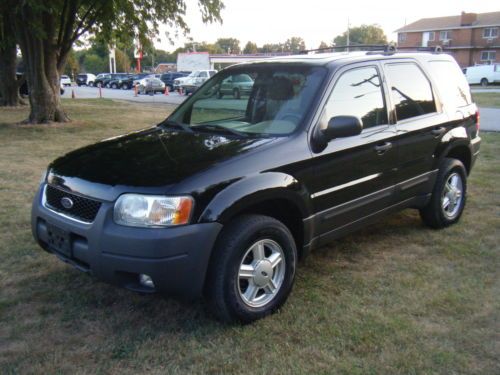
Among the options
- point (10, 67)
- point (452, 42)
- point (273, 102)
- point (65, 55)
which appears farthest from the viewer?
point (452, 42)

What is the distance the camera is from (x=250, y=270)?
11.5 ft

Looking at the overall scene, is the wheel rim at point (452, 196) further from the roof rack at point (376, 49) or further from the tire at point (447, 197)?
the roof rack at point (376, 49)

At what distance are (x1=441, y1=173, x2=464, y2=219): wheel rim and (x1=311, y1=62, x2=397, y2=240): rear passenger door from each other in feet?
3.73

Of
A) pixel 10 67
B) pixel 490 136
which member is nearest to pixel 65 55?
pixel 10 67

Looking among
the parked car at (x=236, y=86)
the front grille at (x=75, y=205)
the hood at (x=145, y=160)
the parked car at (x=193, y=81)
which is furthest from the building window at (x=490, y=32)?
the front grille at (x=75, y=205)

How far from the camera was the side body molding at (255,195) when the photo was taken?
3230 mm

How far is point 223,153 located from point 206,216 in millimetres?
536

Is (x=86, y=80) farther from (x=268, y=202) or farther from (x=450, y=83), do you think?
(x=268, y=202)

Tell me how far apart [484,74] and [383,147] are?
43643 mm

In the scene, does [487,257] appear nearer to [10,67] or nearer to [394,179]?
[394,179]

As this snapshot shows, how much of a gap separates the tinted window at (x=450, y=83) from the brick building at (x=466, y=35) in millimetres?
59082

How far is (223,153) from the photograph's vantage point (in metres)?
3.53

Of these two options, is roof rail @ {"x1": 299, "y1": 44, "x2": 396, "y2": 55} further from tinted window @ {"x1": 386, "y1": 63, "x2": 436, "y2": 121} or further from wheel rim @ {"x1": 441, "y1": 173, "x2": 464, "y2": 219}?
wheel rim @ {"x1": 441, "y1": 173, "x2": 464, "y2": 219}

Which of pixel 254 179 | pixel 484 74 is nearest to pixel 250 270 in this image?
pixel 254 179
